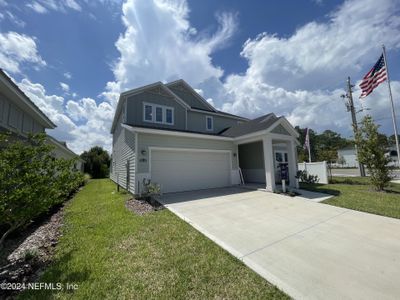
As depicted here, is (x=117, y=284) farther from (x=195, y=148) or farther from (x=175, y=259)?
(x=195, y=148)

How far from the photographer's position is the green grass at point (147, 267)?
267 cm

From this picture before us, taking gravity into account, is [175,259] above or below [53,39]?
below

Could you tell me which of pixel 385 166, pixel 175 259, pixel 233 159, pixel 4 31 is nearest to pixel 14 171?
pixel 175 259

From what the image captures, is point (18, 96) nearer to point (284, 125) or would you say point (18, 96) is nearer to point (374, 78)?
point (284, 125)

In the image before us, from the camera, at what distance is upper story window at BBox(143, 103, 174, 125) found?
13133 millimetres

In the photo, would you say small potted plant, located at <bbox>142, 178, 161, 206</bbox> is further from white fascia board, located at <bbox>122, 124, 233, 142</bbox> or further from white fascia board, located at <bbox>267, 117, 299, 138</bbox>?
white fascia board, located at <bbox>267, 117, 299, 138</bbox>

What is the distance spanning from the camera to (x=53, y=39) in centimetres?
881

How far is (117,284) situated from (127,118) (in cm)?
1109

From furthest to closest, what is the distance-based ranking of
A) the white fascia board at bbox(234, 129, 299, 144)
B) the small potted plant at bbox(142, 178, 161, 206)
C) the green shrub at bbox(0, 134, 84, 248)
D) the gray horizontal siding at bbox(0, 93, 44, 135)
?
the white fascia board at bbox(234, 129, 299, 144), the small potted plant at bbox(142, 178, 161, 206), the gray horizontal siding at bbox(0, 93, 44, 135), the green shrub at bbox(0, 134, 84, 248)

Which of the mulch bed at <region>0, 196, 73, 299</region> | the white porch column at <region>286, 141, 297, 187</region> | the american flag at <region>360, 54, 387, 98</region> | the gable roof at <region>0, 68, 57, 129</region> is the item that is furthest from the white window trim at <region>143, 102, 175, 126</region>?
the american flag at <region>360, 54, 387, 98</region>

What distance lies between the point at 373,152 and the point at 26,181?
571 inches

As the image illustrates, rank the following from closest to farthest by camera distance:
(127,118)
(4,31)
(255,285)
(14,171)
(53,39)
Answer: (255,285)
(14,171)
(4,31)
(53,39)
(127,118)

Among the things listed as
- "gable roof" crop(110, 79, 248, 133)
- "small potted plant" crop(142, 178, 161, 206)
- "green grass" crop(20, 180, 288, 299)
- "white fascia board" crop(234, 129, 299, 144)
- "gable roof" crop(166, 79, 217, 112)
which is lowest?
"green grass" crop(20, 180, 288, 299)

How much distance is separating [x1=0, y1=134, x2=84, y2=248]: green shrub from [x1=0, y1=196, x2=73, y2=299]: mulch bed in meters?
0.55
